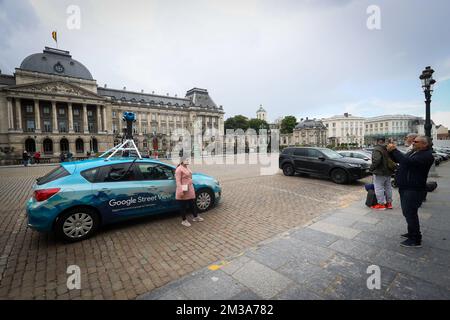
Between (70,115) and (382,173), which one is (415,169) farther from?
(70,115)

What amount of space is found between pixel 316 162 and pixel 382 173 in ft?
17.1

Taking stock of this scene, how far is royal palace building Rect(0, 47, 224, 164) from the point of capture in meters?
48.9

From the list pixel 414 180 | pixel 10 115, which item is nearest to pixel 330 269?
pixel 414 180

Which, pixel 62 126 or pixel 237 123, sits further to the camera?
pixel 237 123

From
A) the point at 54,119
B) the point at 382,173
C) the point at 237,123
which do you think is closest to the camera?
the point at 382,173

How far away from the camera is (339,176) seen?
1012 cm

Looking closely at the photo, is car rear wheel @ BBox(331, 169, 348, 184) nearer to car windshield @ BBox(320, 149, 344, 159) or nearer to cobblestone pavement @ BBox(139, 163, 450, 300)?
car windshield @ BBox(320, 149, 344, 159)

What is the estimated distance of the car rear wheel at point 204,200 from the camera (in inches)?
237

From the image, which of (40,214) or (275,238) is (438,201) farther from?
(40,214)

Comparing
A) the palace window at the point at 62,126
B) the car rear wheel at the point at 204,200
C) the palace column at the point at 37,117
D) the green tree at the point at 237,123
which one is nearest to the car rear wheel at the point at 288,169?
the car rear wheel at the point at 204,200

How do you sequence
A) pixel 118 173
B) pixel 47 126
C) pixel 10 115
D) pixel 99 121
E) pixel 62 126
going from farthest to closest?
pixel 99 121 < pixel 62 126 < pixel 47 126 < pixel 10 115 < pixel 118 173

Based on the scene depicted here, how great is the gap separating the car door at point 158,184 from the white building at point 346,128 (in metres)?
130

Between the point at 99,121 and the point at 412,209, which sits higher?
the point at 99,121
